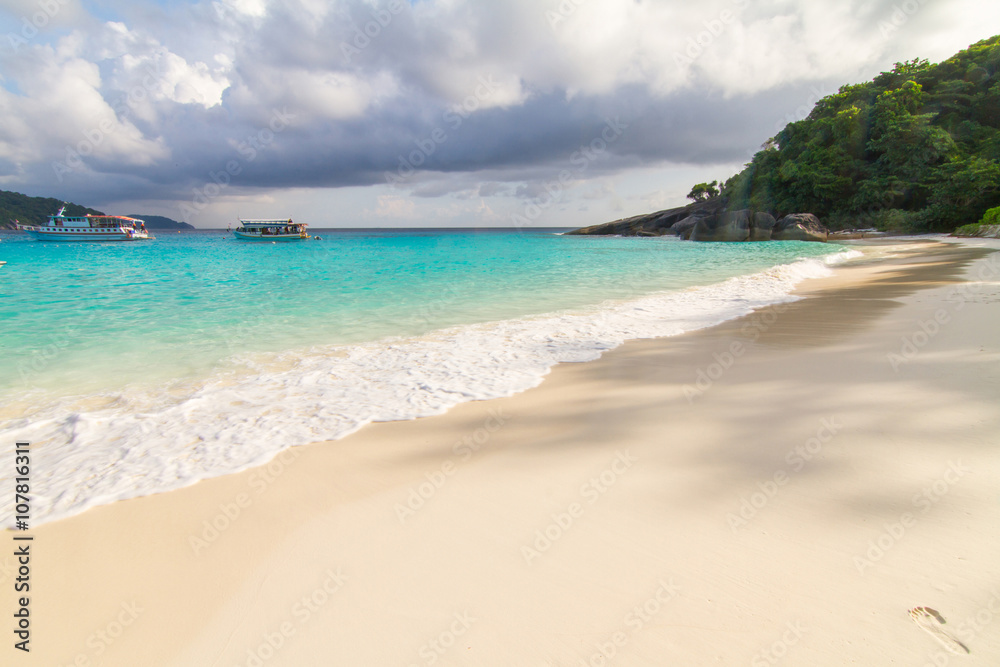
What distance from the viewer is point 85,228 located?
58.7 m

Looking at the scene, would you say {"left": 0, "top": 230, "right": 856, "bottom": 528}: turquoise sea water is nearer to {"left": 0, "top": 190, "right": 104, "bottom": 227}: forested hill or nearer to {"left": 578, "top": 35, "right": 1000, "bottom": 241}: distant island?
{"left": 578, "top": 35, "right": 1000, "bottom": 241}: distant island

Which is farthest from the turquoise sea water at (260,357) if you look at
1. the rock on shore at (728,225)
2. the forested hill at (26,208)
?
the forested hill at (26,208)

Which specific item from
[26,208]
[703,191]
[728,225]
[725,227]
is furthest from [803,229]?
[26,208]

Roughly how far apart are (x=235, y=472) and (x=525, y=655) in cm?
269

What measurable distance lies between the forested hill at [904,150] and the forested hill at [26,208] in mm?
→ 128859

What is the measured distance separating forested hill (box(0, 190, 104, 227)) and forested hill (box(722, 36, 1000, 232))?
12886 centimetres

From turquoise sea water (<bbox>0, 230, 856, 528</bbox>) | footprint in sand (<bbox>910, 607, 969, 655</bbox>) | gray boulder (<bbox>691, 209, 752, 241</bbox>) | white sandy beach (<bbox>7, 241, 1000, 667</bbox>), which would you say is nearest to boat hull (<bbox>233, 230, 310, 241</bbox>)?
A: turquoise sea water (<bbox>0, 230, 856, 528</bbox>)

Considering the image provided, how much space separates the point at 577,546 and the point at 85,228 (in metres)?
81.7

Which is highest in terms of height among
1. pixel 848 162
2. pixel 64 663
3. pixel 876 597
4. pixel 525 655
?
pixel 848 162

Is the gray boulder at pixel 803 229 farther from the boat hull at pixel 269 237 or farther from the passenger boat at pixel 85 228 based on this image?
the passenger boat at pixel 85 228

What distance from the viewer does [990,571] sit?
1.94 meters

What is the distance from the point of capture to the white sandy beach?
1807 mm

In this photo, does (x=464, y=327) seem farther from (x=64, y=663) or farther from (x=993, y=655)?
(x=993, y=655)

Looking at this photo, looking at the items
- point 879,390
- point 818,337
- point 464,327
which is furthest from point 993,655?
point 464,327
